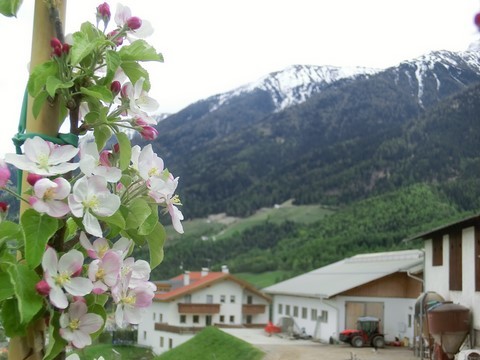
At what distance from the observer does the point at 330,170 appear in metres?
116

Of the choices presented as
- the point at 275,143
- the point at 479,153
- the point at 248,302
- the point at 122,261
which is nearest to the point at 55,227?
the point at 122,261

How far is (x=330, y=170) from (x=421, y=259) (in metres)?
88.8

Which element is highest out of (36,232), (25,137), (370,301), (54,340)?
(25,137)

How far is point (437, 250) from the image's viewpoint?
20391 mm

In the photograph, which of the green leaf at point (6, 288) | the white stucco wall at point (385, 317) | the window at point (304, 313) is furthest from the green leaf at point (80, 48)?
the window at point (304, 313)

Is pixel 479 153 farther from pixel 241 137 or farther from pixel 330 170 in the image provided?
pixel 241 137

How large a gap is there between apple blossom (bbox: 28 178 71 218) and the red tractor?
24144mm

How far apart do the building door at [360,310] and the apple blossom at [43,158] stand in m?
26.5

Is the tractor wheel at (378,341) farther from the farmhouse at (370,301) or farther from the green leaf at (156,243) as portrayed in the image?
the green leaf at (156,243)

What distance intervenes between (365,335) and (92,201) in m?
24.4

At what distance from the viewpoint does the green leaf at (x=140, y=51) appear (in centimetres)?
167

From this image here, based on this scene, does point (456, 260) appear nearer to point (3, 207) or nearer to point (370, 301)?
point (370, 301)

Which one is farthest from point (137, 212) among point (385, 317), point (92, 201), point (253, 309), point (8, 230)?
point (253, 309)

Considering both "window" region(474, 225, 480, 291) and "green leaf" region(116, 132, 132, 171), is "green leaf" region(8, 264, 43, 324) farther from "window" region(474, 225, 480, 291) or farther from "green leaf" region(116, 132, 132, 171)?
"window" region(474, 225, 480, 291)
